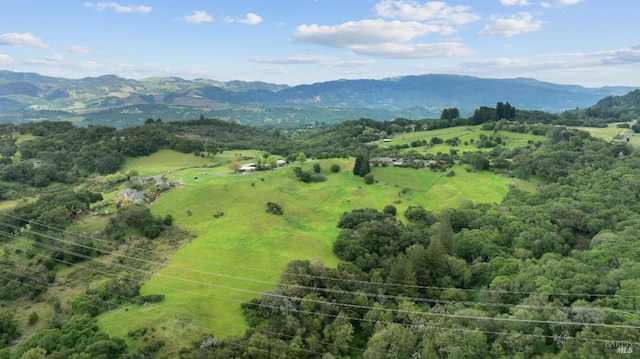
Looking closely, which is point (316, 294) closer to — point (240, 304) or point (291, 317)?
point (291, 317)

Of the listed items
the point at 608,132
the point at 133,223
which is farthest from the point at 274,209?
the point at 608,132

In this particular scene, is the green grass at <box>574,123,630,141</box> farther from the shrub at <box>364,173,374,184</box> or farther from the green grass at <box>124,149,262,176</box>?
the green grass at <box>124,149,262,176</box>

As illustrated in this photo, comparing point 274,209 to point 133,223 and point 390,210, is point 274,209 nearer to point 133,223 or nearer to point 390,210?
point 390,210

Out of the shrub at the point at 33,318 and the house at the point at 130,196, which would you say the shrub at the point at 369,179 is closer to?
the house at the point at 130,196

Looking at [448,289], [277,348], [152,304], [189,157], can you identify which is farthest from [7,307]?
[189,157]

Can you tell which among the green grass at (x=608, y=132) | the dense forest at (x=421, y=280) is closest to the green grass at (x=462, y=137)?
the green grass at (x=608, y=132)

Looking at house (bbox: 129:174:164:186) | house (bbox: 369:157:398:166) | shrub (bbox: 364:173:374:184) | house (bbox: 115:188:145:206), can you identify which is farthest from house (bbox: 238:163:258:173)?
house (bbox: 369:157:398:166)
